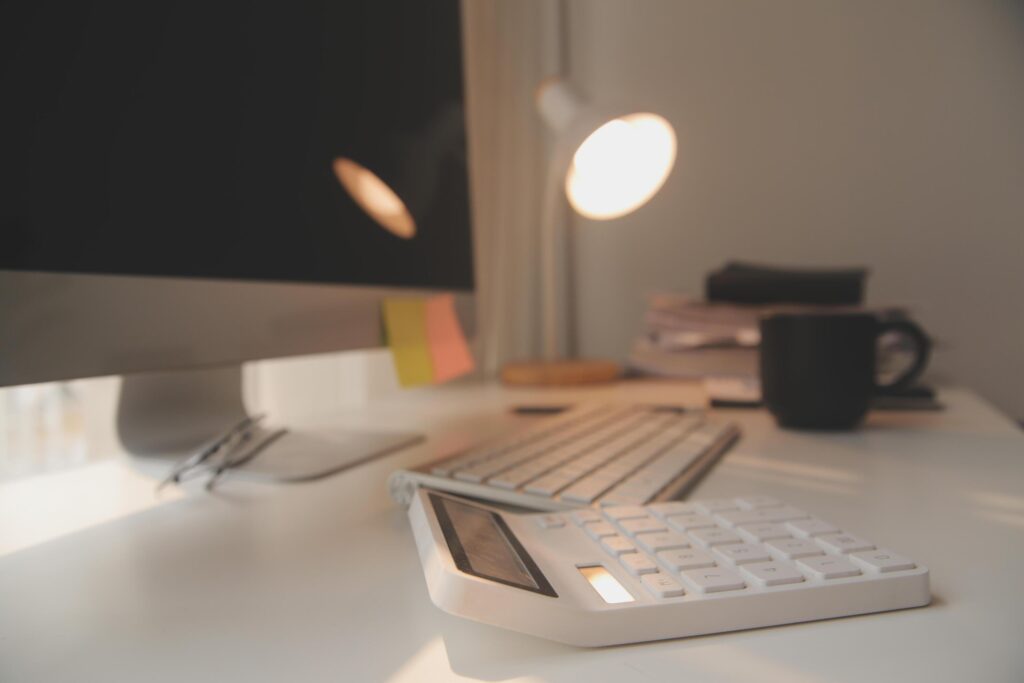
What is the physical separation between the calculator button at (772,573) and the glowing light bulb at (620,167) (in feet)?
2.24

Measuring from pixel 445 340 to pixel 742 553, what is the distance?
0.51 metres

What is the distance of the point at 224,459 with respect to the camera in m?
0.44

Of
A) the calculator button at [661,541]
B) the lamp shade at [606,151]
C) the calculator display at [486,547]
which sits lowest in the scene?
the calculator button at [661,541]

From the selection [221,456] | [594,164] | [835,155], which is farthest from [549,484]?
[835,155]

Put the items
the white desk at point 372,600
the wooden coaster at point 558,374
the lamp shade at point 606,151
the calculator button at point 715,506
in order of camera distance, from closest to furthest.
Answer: the white desk at point 372,600 < the calculator button at point 715,506 < the lamp shade at point 606,151 < the wooden coaster at point 558,374

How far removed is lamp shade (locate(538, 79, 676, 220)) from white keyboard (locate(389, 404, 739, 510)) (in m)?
0.42

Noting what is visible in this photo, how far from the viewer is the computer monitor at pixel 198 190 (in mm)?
312

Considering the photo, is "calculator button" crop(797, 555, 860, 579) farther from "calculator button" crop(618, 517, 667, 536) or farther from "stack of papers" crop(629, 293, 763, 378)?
"stack of papers" crop(629, 293, 763, 378)

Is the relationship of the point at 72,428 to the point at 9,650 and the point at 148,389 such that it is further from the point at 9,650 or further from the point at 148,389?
the point at 9,650

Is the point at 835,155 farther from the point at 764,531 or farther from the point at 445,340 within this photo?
the point at 764,531

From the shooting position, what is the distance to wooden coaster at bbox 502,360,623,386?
3.15ft

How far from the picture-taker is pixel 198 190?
1.32 ft

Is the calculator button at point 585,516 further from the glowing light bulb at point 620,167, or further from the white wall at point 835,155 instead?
the white wall at point 835,155

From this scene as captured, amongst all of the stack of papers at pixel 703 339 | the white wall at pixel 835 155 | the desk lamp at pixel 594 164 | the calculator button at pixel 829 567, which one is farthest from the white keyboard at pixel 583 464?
the white wall at pixel 835 155
